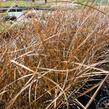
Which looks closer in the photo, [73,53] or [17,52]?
[73,53]

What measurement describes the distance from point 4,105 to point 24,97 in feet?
0.29

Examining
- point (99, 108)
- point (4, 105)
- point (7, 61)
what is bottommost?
point (99, 108)

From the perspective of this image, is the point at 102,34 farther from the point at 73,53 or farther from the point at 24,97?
the point at 24,97

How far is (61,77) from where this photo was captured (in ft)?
5.66

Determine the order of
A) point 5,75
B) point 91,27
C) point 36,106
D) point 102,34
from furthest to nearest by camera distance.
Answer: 1. point 91,27
2. point 102,34
3. point 5,75
4. point 36,106

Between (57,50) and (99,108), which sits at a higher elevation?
(57,50)

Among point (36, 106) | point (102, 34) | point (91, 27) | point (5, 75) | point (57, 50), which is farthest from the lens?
point (91, 27)

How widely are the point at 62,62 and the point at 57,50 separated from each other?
0.30ft

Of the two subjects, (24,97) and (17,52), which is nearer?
(24,97)

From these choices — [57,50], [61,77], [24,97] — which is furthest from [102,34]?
[24,97]

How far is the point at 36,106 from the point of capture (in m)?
1.64

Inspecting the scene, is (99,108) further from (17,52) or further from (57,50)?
(17,52)

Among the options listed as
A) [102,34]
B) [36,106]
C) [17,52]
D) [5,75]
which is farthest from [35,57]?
[102,34]

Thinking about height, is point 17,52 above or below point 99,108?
above
